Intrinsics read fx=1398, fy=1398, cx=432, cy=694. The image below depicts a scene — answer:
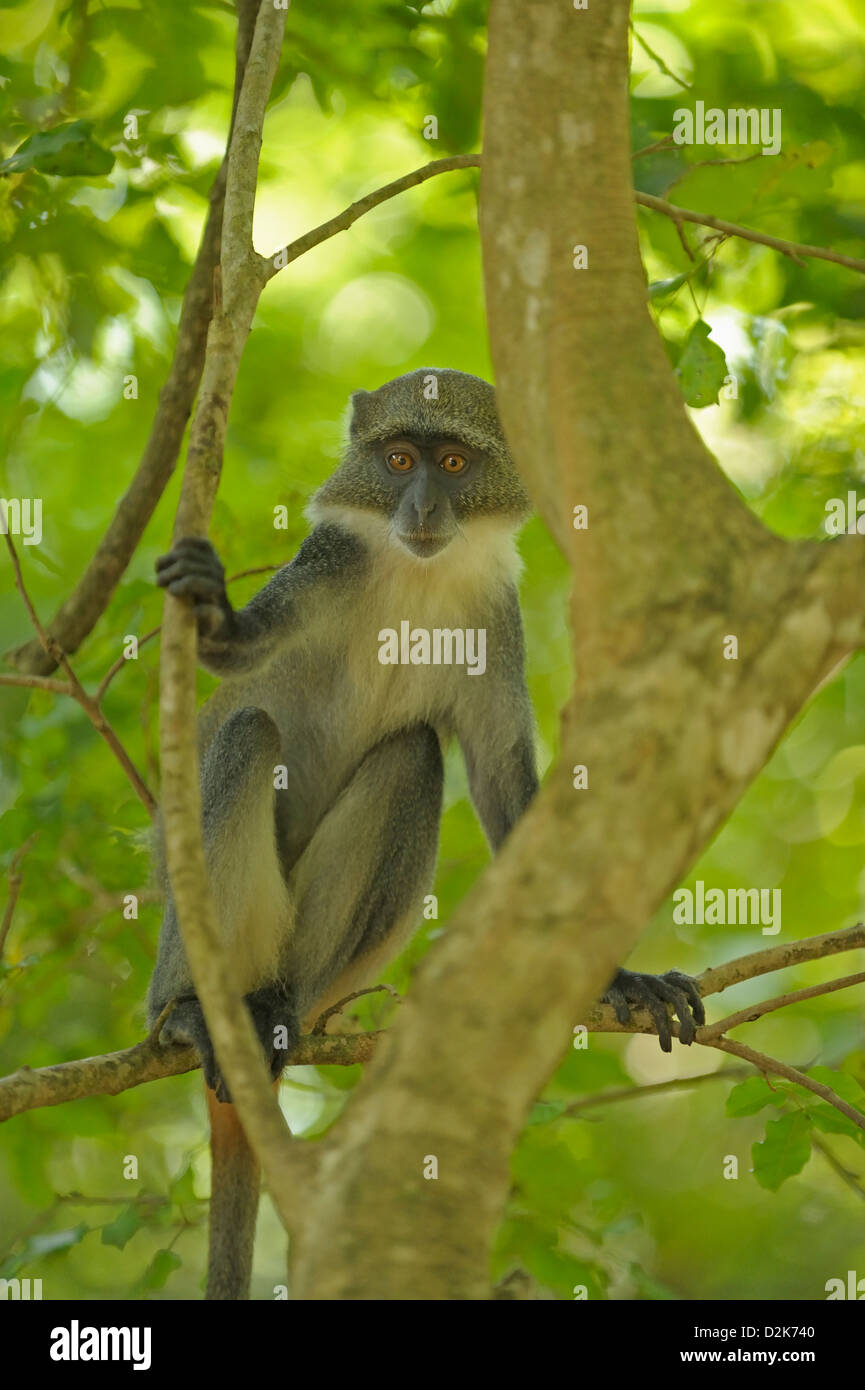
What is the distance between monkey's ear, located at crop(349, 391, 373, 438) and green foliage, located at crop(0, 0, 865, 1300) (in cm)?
70

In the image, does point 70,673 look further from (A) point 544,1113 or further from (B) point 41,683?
(A) point 544,1113

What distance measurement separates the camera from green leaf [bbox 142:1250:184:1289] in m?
5.54

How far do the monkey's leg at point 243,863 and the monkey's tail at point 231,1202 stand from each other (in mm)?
556

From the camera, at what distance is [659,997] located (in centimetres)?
608

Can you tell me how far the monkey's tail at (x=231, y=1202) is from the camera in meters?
5.86

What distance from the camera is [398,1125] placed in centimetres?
252

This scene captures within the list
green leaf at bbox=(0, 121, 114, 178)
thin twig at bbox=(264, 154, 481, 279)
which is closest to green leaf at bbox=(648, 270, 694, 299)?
thin twig at bbox=(264, 154, 481, 279)

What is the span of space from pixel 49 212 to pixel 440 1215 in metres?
6.34

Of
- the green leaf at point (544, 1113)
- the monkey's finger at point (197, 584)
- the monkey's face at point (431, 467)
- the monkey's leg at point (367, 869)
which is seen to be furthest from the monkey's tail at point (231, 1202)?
the monkey's face at point (431, 467)

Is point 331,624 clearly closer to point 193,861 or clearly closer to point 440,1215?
point 193,861

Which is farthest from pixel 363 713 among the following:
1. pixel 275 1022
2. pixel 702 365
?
pixel 702 365

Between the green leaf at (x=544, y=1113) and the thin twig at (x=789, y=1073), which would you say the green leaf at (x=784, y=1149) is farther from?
the green leaf at (x=544, y=1113)

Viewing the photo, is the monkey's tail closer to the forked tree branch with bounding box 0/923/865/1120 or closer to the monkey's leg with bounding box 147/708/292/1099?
the forked tree branch with bounding box 0/923/865/1120

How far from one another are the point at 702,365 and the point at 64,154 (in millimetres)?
2806
